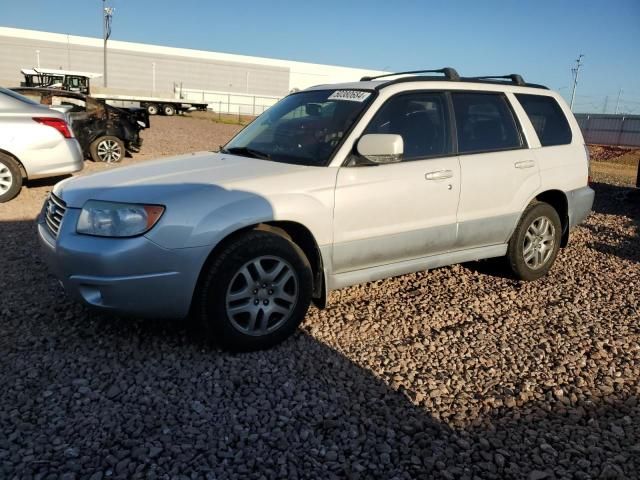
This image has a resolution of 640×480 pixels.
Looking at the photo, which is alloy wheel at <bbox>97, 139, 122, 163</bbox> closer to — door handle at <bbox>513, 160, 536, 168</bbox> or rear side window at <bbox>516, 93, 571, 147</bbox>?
rear side window at <bbox>516, 93, 571, 147</bbox>

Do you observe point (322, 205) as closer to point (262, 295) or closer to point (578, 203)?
point (262, 295)

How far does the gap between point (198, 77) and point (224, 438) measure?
238 feet

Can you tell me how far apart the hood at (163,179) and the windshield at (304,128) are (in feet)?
0.63

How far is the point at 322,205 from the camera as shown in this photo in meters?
3.56

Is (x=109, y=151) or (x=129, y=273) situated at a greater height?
(x=109, y=151)

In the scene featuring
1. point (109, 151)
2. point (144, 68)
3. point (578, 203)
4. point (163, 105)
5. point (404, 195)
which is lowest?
point (109, 151)

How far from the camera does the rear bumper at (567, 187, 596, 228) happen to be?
5125 mm

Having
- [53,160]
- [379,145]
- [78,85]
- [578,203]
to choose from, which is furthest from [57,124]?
[78,85]

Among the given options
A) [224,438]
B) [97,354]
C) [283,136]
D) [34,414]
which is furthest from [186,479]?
[283,136]

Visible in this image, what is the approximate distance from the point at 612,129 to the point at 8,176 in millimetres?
36337

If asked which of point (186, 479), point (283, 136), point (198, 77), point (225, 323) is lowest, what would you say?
point (186, 479)

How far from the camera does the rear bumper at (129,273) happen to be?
306 centimetres

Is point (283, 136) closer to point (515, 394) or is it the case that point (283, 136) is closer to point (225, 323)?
point (225, 323)

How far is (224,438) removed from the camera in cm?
262
